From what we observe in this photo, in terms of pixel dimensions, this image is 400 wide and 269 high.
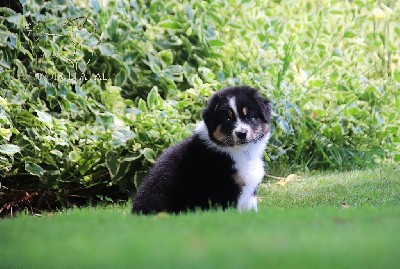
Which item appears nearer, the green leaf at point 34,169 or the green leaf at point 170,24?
the green leaf at point 34,169

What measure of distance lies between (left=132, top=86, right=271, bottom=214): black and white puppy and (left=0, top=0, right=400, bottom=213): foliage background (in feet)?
5.19

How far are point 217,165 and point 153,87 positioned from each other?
7.41ft

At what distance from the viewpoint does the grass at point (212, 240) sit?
3725 millimetres

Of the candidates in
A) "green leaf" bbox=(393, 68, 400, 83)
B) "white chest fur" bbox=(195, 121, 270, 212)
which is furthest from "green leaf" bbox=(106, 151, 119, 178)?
"green leaf" bbox=(393, 68, 400, 83)

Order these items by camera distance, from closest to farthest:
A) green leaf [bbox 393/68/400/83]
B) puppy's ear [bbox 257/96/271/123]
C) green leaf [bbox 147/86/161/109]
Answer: puppy's ear [bbox 257/96/271/123] < green leaf [bbox 147/86/161/109] < green leaf [bbox 393/68/400/83]

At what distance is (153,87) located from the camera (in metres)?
8.75

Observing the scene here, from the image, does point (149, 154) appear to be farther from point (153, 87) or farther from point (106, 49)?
point (106, 49)

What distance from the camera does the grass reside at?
3.72m

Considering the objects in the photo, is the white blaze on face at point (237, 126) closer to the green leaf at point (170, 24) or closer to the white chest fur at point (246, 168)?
the white chest fur at point (246, 168)

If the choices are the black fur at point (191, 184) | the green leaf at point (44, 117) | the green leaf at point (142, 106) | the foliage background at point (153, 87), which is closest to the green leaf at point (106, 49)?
the foliage background at point (153, 87)

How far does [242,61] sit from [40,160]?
110 inches

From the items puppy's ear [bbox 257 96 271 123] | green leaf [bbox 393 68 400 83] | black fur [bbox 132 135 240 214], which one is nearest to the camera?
black fur [bbox 132 135 240 214]

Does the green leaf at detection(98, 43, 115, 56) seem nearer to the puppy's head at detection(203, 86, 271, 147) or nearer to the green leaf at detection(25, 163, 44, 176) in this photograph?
the green leaf at detection(25, 163, 44, 176)

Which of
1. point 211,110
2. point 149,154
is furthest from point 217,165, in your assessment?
point 149,154
